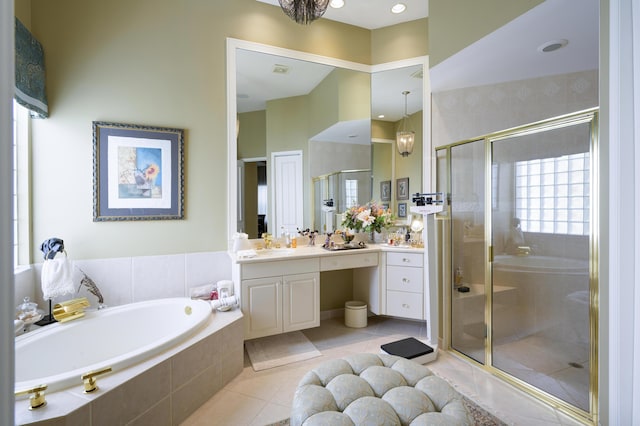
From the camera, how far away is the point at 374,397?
4.36 ft

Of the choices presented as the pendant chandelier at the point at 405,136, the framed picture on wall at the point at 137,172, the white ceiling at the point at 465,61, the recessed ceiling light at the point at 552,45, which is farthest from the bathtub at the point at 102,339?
the recessed ceiling light at the point at 552,45

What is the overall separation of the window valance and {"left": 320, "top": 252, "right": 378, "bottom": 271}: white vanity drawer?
8.40 feet

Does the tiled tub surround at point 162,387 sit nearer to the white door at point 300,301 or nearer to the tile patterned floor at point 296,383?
the tile patterned floor at point 296,383

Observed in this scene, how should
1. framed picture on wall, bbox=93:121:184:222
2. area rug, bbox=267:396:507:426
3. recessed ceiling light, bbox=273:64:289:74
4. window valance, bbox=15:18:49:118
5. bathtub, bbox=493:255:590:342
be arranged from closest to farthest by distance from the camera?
area rug, bbox=267:396:507:426, window valance, bbox=15:18:49:118, bathtub, bbox=493:255:590:342, framed picture on wall, bbox=93:121:184:222, recessed ceiling light, bbox=273:64:289:74

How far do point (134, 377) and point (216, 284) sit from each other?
4.25 feet

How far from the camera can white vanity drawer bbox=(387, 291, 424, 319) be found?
3047mm

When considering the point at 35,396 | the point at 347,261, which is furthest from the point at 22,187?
the point at 347,261

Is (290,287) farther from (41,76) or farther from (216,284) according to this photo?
(41,76)

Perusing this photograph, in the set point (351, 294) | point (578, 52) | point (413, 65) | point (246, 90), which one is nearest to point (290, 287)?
point (351, 294)

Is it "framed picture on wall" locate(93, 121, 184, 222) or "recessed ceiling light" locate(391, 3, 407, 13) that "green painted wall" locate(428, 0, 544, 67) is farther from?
"framed picture on wall" locate(93, 121, 184, 222)

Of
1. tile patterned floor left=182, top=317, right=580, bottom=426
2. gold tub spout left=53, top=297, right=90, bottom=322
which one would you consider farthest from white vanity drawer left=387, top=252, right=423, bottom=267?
gold tub spout left=53, top=297, right=90, bottom=322

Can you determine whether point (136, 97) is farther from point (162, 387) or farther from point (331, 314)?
point (331, 314)

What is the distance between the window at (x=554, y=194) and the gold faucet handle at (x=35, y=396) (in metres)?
3.34

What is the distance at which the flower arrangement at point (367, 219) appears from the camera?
3.21 meters
